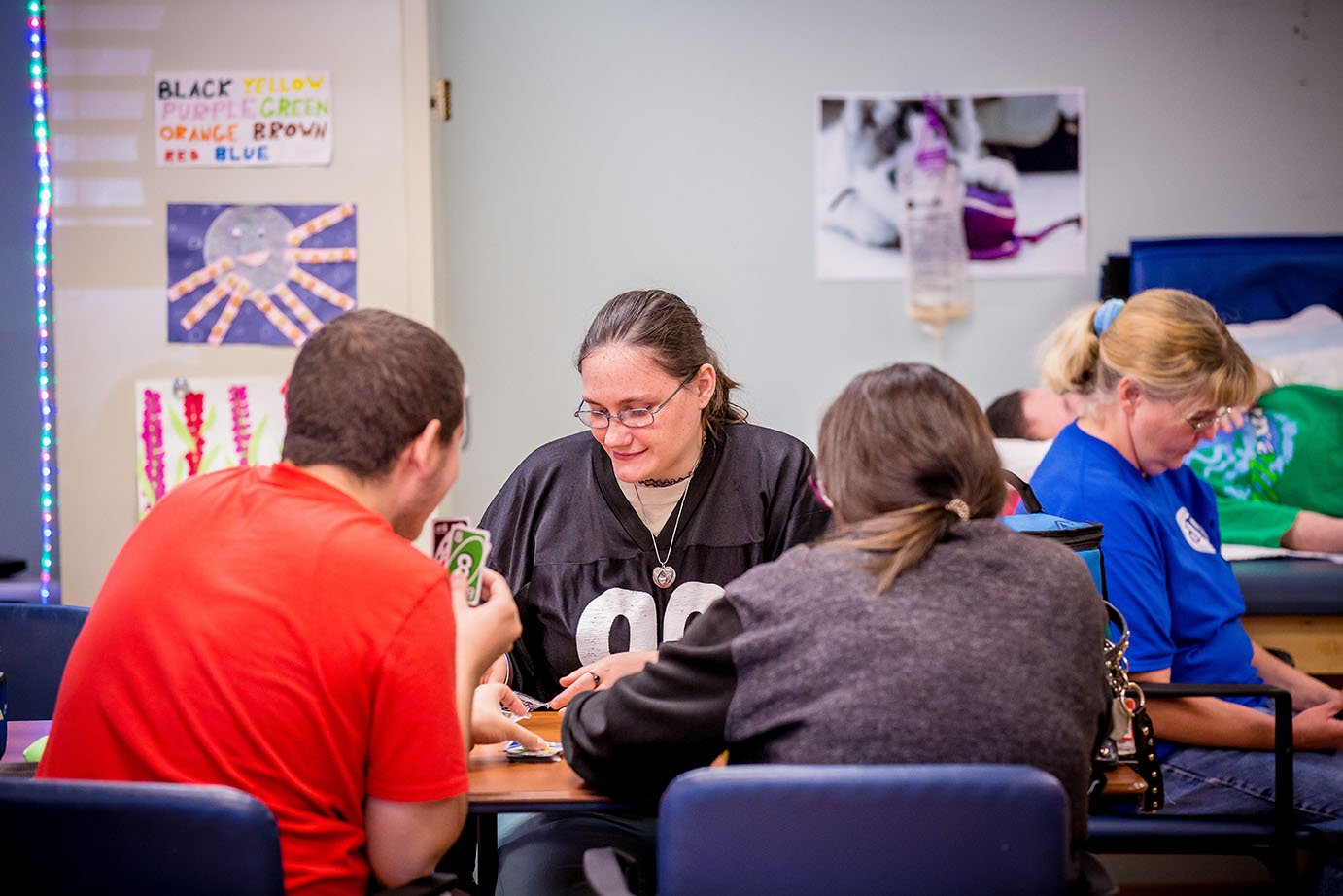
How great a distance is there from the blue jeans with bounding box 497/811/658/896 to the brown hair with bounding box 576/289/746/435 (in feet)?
2.67

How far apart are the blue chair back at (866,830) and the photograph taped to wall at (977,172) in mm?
3113

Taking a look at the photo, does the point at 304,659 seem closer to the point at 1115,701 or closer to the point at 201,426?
the point at 1115,701

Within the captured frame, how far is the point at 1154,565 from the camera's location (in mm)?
2191

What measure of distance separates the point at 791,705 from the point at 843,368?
2970mm

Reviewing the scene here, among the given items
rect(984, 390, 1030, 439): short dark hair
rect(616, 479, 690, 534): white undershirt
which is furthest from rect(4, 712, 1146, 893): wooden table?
rect(984, 390, 1030, 439): short dark hair

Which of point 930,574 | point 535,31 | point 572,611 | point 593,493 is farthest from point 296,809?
point 535,31

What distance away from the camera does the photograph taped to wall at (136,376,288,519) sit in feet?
11.2

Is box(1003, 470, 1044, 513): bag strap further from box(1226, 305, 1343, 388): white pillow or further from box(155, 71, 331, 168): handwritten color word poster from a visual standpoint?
box(155, 71, 331, 168): handwritten color word poster

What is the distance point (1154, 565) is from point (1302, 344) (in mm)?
2121

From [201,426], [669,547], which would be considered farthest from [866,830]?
[201,426]

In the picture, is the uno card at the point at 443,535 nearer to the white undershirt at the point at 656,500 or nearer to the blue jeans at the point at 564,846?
the blue jeans at the point at 564,846

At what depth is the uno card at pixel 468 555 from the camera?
159 centimetres

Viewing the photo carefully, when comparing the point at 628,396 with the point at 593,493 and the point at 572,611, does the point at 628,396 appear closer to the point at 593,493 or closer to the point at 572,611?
the point at 593,493

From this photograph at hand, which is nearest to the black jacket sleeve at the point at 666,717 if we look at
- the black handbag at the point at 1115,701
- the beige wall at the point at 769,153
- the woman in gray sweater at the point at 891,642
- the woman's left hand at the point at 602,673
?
the woman in gray sweater at the point at 891,642
